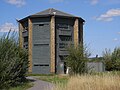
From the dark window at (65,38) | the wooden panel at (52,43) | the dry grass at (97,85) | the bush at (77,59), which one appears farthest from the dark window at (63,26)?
the dry grass at (97,85)

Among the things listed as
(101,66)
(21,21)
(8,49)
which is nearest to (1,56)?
(8,49)

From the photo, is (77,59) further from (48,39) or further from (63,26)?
(63,26)

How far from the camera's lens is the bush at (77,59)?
119 feet

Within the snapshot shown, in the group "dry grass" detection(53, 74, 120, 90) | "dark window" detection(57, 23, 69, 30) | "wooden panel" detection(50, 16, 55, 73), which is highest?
"dark window" detection(57, 23, 69, 30)

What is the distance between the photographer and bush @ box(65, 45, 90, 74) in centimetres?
3622

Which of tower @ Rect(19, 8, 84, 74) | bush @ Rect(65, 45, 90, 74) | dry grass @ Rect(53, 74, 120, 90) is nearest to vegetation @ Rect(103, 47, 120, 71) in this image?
tower @ Rect(19, 8, 84, 74)

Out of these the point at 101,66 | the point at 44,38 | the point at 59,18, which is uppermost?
the point at 59,18

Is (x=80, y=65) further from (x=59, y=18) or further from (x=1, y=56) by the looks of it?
(x=59, y=18)

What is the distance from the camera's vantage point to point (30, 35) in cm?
7338

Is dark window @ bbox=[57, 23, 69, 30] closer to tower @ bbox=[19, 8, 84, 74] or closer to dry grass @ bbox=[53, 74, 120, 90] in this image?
tower @ bbox=[19, 8, 84, 74]

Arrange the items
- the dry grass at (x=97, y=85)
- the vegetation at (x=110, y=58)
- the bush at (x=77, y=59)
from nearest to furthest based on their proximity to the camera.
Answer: the dry grass at (x=97, y=85)
the bush at (x=77, y=59)
the vegetation at (x=110, y=58)

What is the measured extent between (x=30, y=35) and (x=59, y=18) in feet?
26.6

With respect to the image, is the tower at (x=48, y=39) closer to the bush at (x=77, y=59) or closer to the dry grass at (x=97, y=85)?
the bush at (x=77, y=59)

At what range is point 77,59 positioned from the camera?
36.7 m
